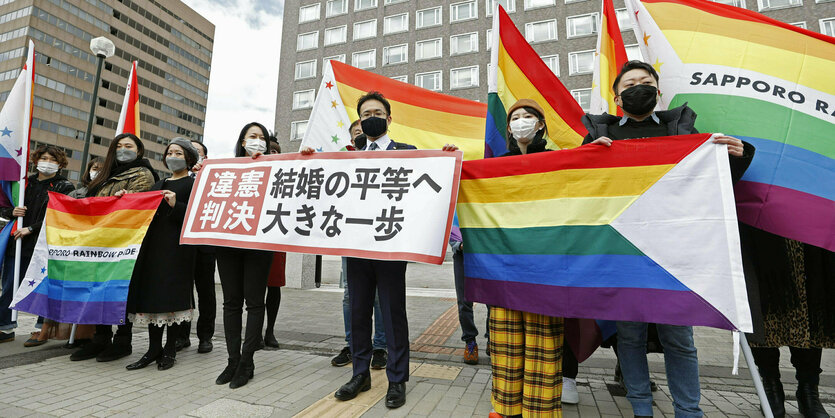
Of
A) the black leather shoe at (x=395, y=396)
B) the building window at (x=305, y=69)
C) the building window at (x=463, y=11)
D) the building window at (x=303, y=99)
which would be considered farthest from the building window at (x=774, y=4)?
the black leather shoe at (x=395, y=396)

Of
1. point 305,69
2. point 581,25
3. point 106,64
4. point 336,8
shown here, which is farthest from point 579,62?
point 106,64

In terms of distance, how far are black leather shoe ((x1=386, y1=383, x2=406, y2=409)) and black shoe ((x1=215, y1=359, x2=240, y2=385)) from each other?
146 cm

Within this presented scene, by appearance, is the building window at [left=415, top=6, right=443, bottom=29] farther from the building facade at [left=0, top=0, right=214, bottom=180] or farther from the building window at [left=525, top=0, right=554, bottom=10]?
the building facade at [left=0, top=0, right=214, bottom=180]

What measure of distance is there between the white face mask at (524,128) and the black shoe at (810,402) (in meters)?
2.54

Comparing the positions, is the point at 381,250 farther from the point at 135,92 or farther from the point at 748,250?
the point at 135,92

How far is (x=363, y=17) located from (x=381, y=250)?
3046 cm

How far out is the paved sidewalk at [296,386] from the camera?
2662 mm

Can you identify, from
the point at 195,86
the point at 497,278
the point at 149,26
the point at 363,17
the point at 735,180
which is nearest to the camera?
the point at 735,180

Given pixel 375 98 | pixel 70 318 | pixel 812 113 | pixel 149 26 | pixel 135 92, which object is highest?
pixel 149 26

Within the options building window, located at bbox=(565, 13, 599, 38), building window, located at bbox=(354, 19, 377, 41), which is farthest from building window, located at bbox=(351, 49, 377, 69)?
building window, located at bbox=(565, 13, 599, 38)

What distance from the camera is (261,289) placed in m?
3.37

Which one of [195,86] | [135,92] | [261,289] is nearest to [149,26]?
[195,86]

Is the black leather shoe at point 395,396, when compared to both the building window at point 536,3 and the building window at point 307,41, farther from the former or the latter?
the building window at point 307,41

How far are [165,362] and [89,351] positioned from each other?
1003 mm
